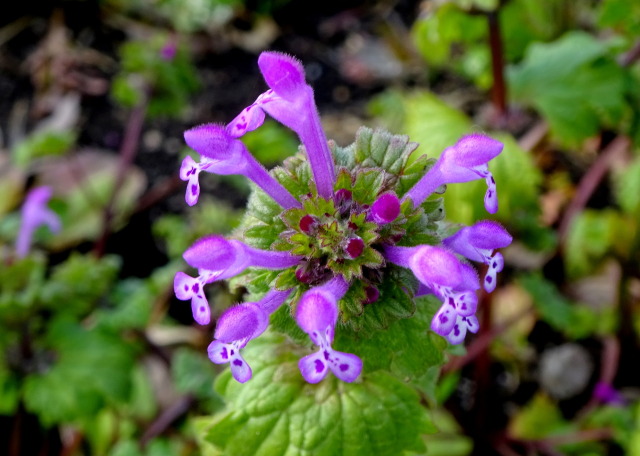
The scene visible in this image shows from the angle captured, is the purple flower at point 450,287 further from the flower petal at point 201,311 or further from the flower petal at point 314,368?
the flower petal at point 201,311

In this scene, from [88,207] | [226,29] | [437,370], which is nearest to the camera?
[437,370]

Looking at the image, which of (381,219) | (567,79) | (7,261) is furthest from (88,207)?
(381,219)

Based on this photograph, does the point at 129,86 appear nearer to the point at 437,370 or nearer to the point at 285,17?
the point at 285,17

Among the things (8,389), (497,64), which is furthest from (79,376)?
(497,64)

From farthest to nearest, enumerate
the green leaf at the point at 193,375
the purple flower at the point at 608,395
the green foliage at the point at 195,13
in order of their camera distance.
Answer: the green foliage at the point at 195,13
the purple flower at the point at 608,395
the green leaf at the point at 193,375

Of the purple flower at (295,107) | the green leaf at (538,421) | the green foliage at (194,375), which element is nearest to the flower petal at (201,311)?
the purple flower at (295,107)
